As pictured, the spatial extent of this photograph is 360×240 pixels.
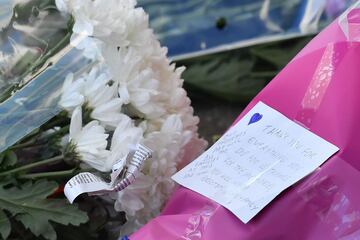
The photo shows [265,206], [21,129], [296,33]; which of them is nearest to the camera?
[265,206]

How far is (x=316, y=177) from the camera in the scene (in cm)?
54

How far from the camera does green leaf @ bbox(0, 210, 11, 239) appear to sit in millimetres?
614

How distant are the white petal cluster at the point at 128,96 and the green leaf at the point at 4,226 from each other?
108 millimetres

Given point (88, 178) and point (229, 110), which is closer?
point (88, 178)

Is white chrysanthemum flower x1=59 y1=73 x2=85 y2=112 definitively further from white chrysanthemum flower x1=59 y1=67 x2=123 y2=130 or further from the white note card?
the white note card

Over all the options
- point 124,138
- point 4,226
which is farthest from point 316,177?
point 4,226

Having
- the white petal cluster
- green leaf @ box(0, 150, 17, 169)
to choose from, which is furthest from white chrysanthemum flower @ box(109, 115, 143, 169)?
green leaf @ box(0, 150, 17, 169)

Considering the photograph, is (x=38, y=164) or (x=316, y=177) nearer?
(x=316, y=177)

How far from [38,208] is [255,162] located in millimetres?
215

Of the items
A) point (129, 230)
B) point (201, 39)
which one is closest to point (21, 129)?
point (129, 230)

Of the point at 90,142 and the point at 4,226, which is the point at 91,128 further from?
the point at 4,226

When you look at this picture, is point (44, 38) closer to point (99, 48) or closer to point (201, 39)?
point (99, 48)

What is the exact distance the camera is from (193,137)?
75 centimetres

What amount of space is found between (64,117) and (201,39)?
0.76 metres
